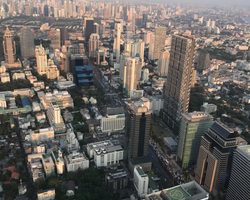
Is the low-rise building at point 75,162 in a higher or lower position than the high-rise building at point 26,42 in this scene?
lower

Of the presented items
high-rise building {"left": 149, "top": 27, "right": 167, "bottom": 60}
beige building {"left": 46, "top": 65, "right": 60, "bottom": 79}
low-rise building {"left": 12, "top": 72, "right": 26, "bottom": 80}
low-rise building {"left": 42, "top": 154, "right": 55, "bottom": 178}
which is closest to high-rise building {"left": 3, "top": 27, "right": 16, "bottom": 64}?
low-rise building {"left": 12, "top": 72, "right": 26, "bottom": 80}

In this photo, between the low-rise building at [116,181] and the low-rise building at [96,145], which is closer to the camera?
the low-rise building at [116,181]

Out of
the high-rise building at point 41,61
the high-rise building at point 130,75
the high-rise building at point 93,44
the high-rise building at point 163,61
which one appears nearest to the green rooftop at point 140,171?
the high-rise building at point 130,75

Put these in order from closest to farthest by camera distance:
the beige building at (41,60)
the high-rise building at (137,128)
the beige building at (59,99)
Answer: the high-rise building at (137,128) → the beige building at (59,99) → the beige building at (41,60)

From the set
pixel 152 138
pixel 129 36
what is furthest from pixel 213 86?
pixel 129 36

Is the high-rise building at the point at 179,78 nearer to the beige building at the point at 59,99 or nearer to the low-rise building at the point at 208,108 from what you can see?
the low-rise building at the point at 208,108

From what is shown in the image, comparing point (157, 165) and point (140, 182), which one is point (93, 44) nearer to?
point (157, 165)

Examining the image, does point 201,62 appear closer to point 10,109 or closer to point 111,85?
point 111,85
